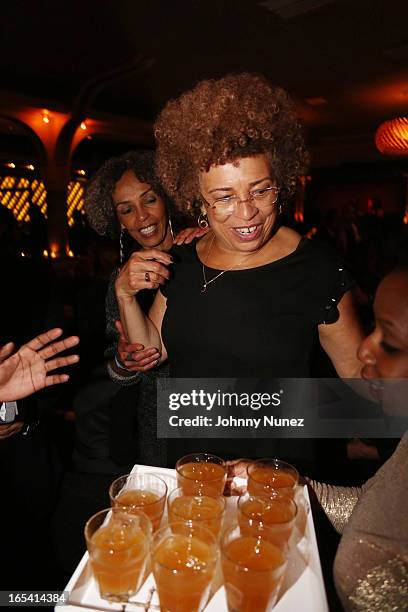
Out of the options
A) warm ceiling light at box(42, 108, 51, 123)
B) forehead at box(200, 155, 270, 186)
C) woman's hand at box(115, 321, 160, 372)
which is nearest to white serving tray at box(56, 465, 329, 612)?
woman's hand at box(115, 321, 160, 372)

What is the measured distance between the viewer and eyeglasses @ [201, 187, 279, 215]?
1474 mm

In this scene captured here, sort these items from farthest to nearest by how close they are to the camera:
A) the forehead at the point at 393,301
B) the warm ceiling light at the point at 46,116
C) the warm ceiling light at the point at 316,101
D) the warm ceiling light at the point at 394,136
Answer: the warm ceiling light at the point at 46,116 → the warm ceiling light at the point at 316,101 → the warm ceiling light at the point at 394,136 → the forehead at the point at 393,301

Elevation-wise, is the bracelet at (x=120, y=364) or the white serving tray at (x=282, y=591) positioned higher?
the bracelet at (x=120, y=364)

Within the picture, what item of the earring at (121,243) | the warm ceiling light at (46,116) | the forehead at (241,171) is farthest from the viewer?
the warm ceiling light at (46,116)

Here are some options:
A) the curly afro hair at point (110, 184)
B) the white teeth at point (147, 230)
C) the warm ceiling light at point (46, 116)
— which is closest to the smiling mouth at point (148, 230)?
the white teeth at point (147, 230)

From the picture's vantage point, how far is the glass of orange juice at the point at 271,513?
1.02 meters

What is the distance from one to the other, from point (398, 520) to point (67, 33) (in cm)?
526

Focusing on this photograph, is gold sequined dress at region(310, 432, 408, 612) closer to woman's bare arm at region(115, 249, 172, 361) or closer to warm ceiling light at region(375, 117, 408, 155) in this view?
woman's bare arm at region(115, 249, 172, 361)

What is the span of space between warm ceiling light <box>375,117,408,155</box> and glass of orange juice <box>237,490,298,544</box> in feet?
21.4

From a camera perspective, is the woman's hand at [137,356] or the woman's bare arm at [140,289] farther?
the woman's hand at [137,356]

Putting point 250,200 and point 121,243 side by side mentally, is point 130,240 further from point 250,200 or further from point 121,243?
point 250,200

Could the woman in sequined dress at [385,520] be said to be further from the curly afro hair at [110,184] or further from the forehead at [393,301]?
the curly afro hair at [110,184]

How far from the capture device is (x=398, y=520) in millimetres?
967

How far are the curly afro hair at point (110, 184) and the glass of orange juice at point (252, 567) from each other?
62.2 inches
